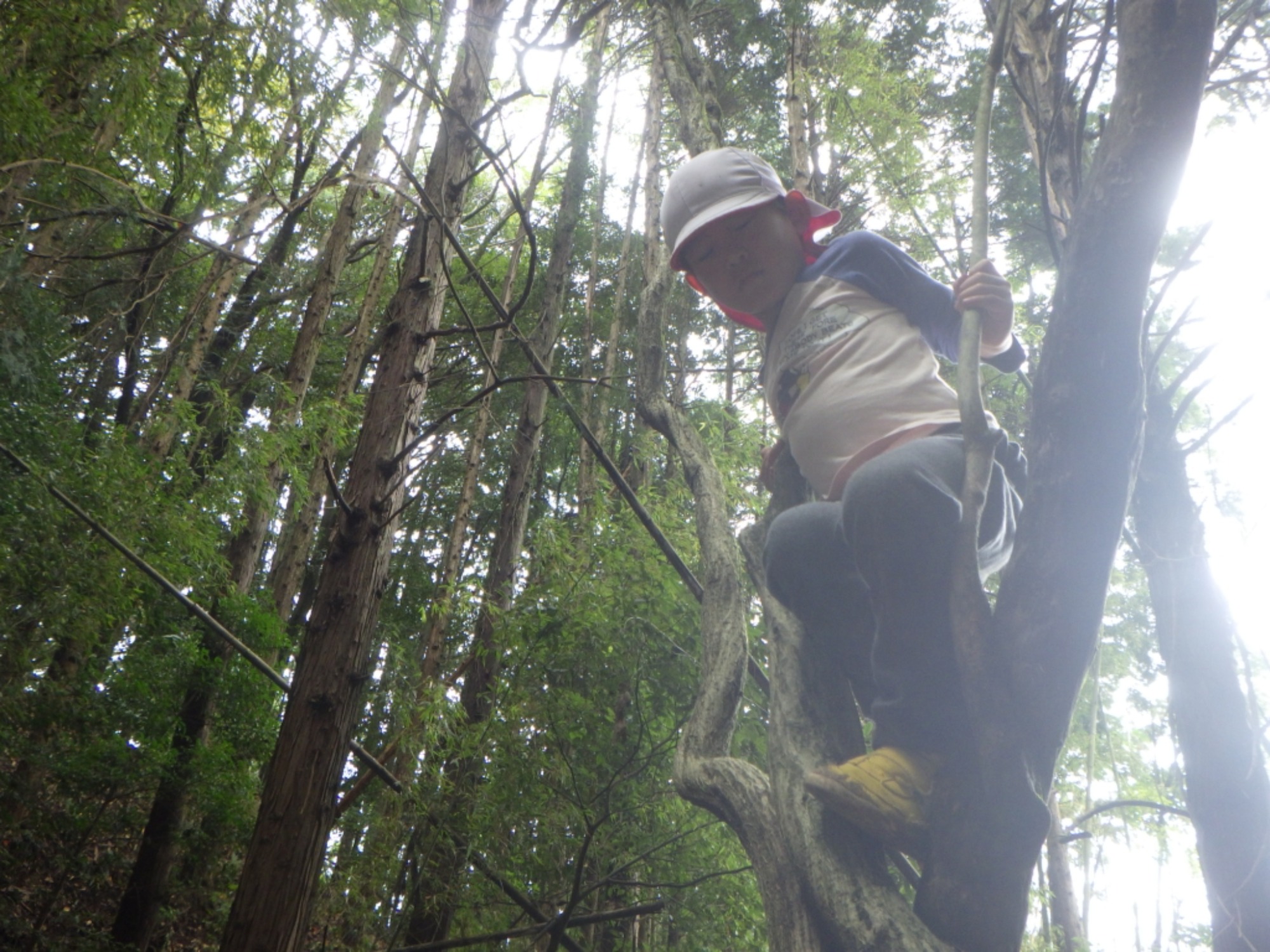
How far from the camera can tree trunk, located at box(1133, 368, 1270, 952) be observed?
2066mm

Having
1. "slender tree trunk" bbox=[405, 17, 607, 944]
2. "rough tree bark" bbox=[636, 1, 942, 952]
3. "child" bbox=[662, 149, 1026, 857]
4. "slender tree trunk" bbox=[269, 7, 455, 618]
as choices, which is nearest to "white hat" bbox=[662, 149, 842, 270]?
"child" bbox=[662, 149, 1026, 857]

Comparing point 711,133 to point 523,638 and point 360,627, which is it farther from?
point 523,638

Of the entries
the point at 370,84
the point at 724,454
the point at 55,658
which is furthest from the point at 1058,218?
the point at 55,658

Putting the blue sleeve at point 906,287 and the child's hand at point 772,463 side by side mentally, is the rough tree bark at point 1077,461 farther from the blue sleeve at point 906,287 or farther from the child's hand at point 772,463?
the child's hand at point 772,463

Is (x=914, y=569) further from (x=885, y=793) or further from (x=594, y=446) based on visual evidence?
(x=594, y=446)

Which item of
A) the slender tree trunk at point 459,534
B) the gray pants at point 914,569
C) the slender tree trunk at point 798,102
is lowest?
the gray pants at point 914,569

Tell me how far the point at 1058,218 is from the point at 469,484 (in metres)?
6.80

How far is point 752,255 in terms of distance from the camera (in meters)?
1.78

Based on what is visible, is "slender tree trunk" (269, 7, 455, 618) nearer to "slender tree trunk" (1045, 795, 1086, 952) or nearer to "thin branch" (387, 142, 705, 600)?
"thin branch" (387, 142, 705, 600)

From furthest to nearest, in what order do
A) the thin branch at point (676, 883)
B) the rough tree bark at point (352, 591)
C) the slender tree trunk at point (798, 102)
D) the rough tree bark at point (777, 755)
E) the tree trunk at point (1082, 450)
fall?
the slender tree trunk at point (798, 102) < the thin branch at point (676, 883) < the rough tree bark at point (352, 591) < the rough tree bark at point (777, 755) < the tree trunk at point (1082, 450)

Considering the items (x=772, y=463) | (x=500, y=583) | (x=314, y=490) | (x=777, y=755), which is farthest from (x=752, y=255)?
(x=314, y=490)

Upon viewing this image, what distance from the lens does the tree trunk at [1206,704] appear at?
2066 mm

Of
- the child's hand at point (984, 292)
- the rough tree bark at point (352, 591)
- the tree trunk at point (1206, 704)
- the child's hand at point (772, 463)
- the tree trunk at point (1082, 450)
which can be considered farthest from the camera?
the rough tree bark at point (352, 591)

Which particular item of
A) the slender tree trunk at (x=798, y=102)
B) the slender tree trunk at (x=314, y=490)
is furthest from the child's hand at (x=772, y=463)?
the slender tree trunk at (x=314, y=490)
